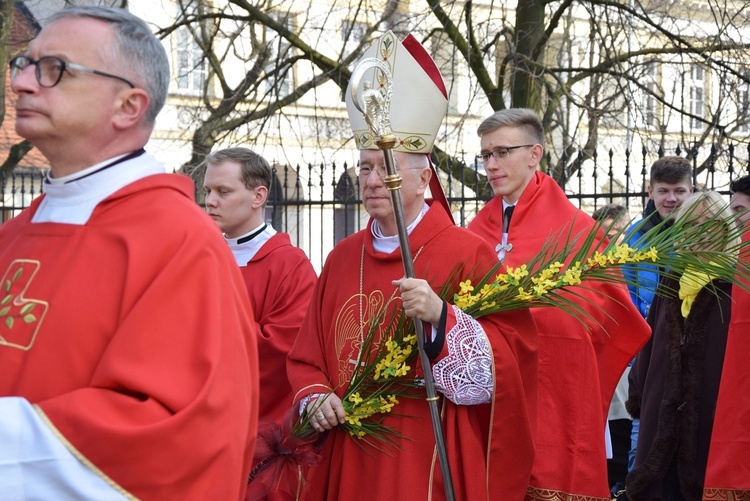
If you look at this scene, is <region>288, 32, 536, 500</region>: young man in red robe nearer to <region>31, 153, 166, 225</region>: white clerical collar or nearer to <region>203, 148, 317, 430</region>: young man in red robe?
<region>203, 148, 317, 430</region>: young man in red robe

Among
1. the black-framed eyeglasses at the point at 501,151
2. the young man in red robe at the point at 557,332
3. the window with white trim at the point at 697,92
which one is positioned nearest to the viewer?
the young man in red robe at the point at 557,332

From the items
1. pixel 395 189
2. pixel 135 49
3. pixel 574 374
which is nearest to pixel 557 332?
pixel 574 374

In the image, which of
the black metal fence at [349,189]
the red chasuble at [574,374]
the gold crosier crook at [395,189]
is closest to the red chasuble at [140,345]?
the gold crosier crook at [395,189]

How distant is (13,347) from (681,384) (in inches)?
148

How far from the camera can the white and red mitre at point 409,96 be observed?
13.9 ft

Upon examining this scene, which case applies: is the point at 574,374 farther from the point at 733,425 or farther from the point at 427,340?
the point at 427,340

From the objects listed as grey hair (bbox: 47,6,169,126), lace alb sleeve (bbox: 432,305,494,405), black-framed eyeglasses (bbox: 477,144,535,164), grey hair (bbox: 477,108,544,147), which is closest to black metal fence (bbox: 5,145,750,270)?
grey hair (bbox: 477,108,544,147)

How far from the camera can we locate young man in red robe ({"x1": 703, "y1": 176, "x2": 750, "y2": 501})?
4.84m

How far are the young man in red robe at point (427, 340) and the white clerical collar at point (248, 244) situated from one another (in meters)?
0.85

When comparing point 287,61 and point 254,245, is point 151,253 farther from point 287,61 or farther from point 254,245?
point 287,61

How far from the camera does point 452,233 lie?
419 cm

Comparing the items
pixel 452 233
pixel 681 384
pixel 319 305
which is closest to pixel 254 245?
pixel 319 305

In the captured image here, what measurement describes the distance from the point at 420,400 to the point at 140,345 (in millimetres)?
1909

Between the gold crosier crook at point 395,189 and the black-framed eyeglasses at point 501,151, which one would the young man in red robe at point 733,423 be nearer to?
the black-framed eyeglasses at point 501,151
